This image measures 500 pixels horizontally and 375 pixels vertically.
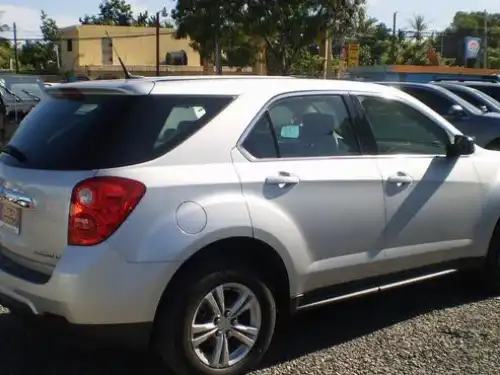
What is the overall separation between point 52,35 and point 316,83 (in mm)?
71657

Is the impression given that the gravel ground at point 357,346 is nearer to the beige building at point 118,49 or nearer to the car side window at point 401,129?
the car side window at point 401,129

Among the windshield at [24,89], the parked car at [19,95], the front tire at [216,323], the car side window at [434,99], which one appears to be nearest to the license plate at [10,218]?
the front tire at [216,323]

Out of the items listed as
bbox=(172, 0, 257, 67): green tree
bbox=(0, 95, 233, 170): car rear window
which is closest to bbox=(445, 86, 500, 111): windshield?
bbox=(0, 95, 233, 170): car rear window

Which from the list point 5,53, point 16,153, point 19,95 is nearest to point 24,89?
point 19,95

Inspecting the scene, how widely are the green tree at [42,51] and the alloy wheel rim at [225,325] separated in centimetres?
6898

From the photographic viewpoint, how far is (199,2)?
3012 centimetres

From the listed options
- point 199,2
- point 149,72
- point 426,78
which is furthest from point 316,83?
point 149,72

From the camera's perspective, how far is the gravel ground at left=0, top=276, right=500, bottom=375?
4195 millimetres

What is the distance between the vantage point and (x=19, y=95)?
56.4 feet

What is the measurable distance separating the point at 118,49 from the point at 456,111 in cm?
4716

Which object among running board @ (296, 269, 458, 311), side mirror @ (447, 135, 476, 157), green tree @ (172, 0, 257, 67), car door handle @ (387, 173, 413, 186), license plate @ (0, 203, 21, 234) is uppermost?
green tree @ (172, 0, 257, 67)

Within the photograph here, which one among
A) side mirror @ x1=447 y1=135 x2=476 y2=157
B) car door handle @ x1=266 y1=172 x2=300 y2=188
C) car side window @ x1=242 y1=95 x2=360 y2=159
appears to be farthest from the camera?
side mirror @ x1=447 y1=135 x2=476 y2=157

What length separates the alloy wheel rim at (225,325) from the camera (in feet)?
12.6

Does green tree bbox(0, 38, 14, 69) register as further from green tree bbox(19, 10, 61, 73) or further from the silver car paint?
the silver car paint
